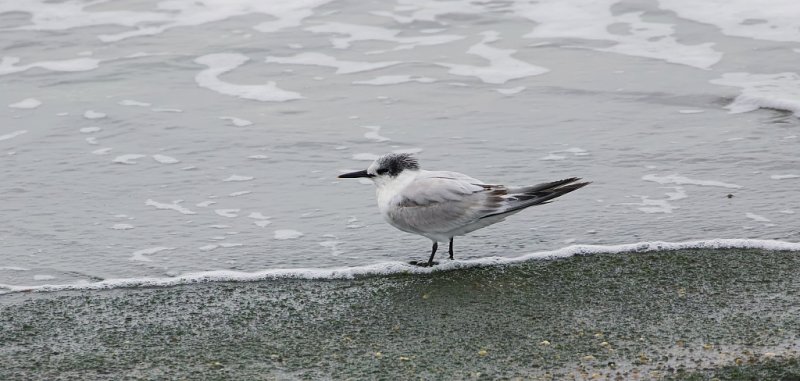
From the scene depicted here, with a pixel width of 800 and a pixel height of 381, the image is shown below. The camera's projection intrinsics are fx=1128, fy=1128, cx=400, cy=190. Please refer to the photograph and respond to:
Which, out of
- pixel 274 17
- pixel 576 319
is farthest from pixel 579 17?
pixel 576 319

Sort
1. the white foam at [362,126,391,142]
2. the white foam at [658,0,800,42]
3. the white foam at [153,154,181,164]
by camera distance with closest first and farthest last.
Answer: the white foam at [153,154,181,164], the white foam at [362,126,391,142], the white foam at [658,0,800,42]

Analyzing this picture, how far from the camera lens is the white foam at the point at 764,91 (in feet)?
30.5

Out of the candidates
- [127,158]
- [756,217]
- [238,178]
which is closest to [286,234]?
[238,178]

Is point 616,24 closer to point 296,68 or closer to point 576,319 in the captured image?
point 296,68

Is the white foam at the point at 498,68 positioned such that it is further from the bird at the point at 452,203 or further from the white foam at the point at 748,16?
the bird at the point at 452,203

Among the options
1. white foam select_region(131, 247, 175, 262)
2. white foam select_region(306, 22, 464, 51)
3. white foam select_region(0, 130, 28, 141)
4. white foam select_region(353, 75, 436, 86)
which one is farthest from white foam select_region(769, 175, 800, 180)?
white foam select_region(0, 130, 28, 141)

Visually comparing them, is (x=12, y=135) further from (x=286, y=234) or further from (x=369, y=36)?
(x=369, y=36)

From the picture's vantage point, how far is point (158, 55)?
38.5 ft

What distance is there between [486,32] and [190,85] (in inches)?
139

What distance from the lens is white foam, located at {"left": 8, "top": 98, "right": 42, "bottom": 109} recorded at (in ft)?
32.7

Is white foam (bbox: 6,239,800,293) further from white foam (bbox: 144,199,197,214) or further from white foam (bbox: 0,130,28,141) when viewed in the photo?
white foam (bbox: 0,130,28,141)

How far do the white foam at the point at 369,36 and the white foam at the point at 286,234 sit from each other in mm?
5191

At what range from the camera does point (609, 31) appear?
40.3 feet

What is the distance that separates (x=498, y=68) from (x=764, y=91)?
2525 millimetres
